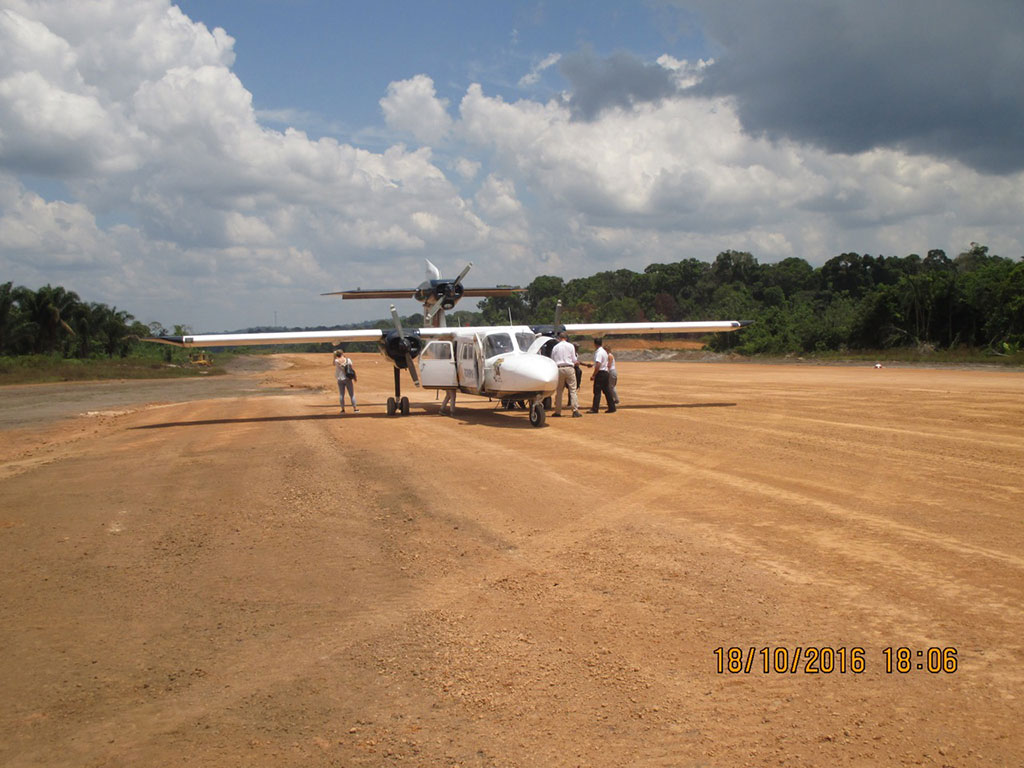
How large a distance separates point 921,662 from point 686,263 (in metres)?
115

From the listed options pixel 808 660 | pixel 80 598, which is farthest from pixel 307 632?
pixel 808 660

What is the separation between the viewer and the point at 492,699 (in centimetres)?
425

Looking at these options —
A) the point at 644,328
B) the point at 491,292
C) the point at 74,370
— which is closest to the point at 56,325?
the point at 74,370

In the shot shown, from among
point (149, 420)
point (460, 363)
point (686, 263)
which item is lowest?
point (149, 420)

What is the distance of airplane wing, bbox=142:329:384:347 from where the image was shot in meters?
20.1

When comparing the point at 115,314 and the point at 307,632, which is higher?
the point at 115,314

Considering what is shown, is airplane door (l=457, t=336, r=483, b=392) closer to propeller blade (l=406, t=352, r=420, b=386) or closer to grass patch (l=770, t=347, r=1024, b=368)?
propeller blade (l=406, t=352, r=420, b=386)

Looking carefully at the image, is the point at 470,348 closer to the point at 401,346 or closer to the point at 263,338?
the point at 401,346

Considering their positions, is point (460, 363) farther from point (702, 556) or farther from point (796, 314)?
point (796, 314)

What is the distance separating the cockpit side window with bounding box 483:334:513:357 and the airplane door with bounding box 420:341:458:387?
7.01ft

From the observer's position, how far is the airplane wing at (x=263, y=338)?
20.1m
